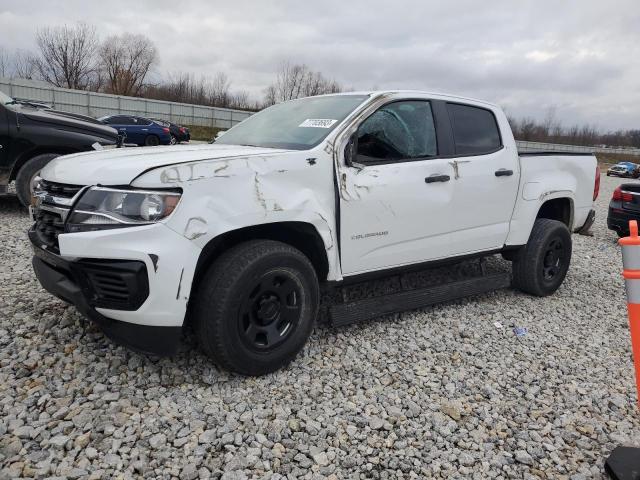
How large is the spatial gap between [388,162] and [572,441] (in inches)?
79.1

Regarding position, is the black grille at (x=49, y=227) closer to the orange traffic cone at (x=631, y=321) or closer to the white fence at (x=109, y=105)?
the orange traffic cone at (x=631, y=321)

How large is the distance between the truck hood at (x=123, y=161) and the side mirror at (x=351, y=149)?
0.44 metres

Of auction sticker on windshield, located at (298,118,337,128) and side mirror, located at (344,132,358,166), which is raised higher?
auction sticker on windshield, located at (298,118,337,128)

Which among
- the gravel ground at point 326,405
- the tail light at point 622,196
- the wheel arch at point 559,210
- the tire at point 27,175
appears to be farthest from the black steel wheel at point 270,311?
the tail light at point 622,196

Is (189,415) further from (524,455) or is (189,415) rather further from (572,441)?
(572,441)

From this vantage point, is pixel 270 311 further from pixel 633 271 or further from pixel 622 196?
pixel 622 196

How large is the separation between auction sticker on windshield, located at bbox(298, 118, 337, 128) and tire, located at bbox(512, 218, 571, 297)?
97.4 inches

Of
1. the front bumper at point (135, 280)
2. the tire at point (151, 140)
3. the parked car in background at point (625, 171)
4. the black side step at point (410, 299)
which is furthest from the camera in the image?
the parked car in background at point (625, 171)

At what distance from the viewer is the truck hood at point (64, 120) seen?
646 cm

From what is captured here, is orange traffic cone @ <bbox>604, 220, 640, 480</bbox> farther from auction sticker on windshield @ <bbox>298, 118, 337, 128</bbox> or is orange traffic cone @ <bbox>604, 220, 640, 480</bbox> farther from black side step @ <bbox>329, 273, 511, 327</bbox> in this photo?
auction sticker on windshield @ <bbox>298, 118, 337, 128</bbox>

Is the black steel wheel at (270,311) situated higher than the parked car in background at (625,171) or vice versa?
the parked car in background at (625,171)

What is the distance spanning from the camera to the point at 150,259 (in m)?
2.48

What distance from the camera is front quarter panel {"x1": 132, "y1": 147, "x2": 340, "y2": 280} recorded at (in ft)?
8.39

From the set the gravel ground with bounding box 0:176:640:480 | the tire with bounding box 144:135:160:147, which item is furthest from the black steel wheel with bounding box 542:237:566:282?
the tire with bounding box 144:135:160:147
